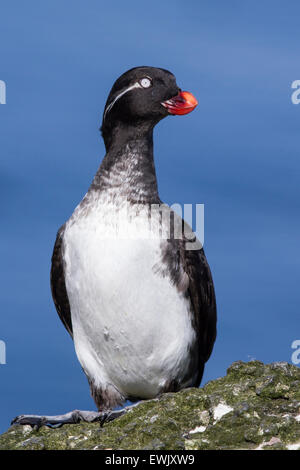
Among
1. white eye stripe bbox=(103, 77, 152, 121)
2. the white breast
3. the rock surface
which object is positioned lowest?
the rock surface

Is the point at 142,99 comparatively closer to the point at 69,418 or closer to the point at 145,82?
the point at 145,82

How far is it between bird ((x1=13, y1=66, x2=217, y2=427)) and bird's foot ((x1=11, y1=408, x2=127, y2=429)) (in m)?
0.01

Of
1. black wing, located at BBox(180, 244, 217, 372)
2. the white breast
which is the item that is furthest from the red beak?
black wing, located at BBox(180, 244, 217, 372)

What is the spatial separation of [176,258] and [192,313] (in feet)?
2.24

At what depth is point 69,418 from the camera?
8914 mm

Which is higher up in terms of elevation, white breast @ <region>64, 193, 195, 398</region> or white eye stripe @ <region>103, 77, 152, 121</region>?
white eye stripe @ <region>103, 77, 152, 121</region>

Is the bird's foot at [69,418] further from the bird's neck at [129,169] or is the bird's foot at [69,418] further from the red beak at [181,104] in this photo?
the red beak at [181,104]

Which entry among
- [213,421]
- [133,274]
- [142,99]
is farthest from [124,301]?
[142,99]

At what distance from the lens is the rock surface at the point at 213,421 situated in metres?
7.01

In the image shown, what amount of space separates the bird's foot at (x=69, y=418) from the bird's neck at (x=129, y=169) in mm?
2263

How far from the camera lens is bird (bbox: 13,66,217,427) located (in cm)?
917

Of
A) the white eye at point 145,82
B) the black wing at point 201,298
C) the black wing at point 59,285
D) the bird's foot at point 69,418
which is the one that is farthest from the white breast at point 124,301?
the white eye at point 145,82

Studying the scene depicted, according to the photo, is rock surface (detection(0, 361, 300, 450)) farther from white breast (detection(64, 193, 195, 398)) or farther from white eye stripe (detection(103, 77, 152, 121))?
white eye stripe (detection(103, 77, 152, 121))
